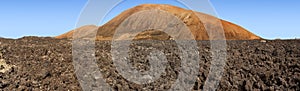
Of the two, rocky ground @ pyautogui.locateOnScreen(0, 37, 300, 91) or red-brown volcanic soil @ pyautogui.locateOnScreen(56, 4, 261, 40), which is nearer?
rocky ground @ pyautogui.locateOnScreen(0, 37, 300, 91)

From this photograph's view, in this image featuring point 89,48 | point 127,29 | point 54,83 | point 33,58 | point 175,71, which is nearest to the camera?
point 54,83

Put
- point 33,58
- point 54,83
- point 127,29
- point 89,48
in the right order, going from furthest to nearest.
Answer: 1. point 127,29
2. point 89,48
3. point 33,58
4. point 54,83

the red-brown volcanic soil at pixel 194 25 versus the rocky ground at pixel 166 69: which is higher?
A: the red-brown volcanic soil at pixel 194 25

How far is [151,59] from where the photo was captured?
38.3 feet

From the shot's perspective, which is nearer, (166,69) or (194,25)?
(166,69)

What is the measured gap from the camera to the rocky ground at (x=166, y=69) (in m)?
10.2

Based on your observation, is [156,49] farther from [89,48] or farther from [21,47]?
[21,47]

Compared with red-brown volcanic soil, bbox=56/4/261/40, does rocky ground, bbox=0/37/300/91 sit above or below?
below

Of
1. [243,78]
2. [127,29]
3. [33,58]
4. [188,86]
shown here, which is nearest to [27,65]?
[33,58]

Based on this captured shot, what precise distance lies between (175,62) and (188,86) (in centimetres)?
127

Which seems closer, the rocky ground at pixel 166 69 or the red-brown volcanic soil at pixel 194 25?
the rocky ground at pixel 166 69

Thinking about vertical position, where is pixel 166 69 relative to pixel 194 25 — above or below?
below

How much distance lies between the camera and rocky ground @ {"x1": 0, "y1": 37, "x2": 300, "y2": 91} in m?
10.2

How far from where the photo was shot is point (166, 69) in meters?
11.1
